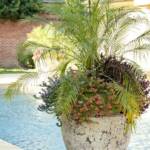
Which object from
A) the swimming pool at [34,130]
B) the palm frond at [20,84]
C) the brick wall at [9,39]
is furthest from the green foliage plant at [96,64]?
the brick wall at [9,39]

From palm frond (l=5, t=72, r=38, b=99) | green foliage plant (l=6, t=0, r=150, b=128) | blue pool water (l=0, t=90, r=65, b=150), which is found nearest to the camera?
green foliage plant (l=6, t=0, r=150, b=128)

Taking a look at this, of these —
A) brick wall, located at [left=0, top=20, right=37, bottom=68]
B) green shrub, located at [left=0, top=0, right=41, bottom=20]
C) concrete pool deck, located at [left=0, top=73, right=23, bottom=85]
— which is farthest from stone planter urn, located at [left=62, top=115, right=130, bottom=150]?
brick wall, located at [left=0, top=20, right=37, bottom=68]

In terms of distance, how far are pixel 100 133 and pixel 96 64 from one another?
1.01 meters

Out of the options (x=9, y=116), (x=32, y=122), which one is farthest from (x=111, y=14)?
(x=9, y=116)

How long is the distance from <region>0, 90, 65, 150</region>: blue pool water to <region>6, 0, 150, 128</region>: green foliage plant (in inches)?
89.0

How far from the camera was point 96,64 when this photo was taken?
765 centimetres

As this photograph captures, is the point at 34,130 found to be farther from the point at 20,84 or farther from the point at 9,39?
the point at 9,39

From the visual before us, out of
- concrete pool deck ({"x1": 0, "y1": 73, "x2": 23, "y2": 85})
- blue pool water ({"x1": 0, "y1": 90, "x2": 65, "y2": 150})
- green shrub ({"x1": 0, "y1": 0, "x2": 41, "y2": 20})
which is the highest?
green shrub ({"x1": 0, "y1": 0, "x2": 41, "y2": 20})

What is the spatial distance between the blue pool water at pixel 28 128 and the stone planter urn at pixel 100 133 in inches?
77.9

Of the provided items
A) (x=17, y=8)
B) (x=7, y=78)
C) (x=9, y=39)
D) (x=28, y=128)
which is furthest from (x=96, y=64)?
(x=9, y=39)

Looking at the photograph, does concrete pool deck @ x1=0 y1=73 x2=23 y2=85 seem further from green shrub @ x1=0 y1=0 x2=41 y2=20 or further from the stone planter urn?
the stone planter urn

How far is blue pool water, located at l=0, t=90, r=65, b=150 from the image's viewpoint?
9812mm

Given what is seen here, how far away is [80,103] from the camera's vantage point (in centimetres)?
721

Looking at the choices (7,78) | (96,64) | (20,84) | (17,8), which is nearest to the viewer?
(96,64)
